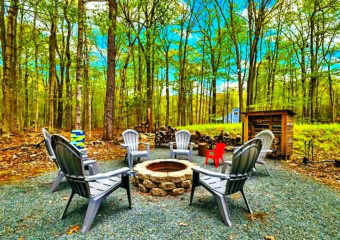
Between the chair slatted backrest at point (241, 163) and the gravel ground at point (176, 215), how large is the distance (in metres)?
0.42

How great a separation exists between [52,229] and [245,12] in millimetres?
11106

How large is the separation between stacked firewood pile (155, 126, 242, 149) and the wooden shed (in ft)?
2.31

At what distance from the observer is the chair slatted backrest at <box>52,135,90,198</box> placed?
179 centimetres

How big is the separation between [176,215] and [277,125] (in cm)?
459

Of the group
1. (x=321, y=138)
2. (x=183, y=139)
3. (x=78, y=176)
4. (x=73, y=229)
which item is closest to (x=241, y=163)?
(x=78, y=176)

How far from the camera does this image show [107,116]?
21.4 ft

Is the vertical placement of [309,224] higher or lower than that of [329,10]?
lower

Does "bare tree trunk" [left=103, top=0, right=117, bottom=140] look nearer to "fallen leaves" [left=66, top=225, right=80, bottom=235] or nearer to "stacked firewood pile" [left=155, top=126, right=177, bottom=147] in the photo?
"stacked firewood pile" [left=155, top=126, right=177, bottom=147]

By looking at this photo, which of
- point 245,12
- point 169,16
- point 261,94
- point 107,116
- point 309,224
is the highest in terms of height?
point 245,12

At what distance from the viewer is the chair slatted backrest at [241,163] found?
75.2 inches

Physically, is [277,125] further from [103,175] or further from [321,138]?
[103,175]

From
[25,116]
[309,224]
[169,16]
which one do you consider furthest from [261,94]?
[25,116]

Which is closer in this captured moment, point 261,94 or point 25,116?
point 25,116

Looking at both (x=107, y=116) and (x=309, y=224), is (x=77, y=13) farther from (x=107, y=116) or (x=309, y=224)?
(x=309, y=224)
